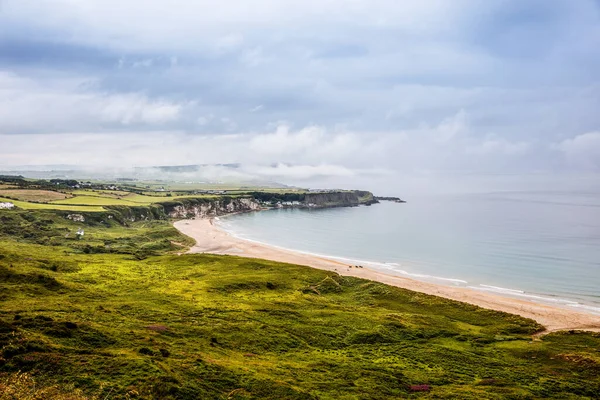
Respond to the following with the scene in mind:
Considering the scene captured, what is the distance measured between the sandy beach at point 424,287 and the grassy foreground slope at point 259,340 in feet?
28.6

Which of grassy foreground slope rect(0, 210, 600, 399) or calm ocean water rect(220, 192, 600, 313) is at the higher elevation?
calm ocean water rect(220, 192, 600, 313)

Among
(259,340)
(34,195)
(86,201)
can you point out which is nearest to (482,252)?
(259,340)

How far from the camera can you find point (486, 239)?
158 metres

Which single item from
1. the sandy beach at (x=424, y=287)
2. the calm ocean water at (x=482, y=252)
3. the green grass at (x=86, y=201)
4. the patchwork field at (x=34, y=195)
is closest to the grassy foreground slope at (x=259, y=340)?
the sandy beach at (x=424, y=287)

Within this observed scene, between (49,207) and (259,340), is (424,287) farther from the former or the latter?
(49,207)

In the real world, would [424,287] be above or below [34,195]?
below

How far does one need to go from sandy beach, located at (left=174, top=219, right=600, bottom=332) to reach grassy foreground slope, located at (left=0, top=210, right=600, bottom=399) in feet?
28.6

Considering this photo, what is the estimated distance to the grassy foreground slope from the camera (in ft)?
96.2

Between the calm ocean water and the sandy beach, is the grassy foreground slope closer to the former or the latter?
the sandy beach

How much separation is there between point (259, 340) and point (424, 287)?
53.7 m

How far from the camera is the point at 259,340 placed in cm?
4366

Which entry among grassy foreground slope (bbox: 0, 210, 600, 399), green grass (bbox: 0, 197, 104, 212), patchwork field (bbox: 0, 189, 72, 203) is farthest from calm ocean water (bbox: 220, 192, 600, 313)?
patchwork field (bbox: 0, 189, 72, 203)

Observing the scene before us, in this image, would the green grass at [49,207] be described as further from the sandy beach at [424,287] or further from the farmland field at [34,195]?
the sandy beach at [424,287]

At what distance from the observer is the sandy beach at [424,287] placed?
2579 inches
